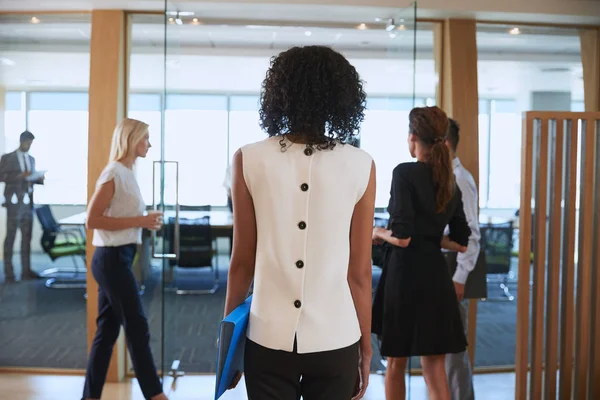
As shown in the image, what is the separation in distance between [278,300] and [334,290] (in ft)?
0.48

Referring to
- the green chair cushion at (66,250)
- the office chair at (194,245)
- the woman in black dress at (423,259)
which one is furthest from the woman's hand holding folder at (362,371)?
the green chair cushion at (66,250)

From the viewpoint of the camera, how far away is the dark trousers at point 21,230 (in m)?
4.50

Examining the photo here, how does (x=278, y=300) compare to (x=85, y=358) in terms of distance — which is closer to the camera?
(x=278, y=300)

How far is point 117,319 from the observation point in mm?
3615

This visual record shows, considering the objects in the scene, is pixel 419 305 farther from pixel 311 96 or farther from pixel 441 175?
pixel 311 96

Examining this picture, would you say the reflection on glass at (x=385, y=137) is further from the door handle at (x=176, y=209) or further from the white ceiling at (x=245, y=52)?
the door handle at (x=176, y=209)

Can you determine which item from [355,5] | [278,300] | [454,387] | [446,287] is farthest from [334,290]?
[355,5]

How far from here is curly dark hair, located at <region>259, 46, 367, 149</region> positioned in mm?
1678

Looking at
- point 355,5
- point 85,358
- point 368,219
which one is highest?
point 355,5

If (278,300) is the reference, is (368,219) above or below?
above

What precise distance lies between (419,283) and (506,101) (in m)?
2.31

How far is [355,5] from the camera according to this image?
162 inches

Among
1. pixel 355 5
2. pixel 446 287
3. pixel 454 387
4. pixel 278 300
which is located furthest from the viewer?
pixel 355 5

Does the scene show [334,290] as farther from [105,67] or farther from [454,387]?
[105,67]
